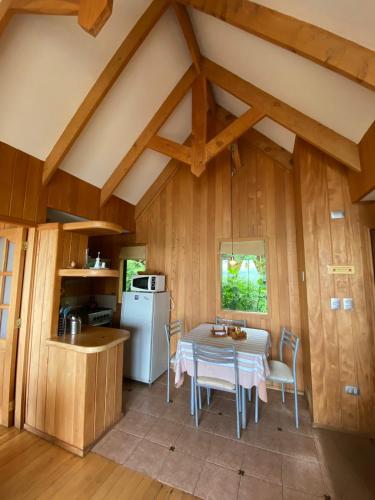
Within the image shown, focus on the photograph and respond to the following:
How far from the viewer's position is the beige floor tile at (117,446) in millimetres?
1890

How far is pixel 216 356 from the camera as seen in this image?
84.9 inches

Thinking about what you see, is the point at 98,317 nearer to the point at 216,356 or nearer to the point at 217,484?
the point at 216,356

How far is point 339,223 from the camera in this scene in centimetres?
235

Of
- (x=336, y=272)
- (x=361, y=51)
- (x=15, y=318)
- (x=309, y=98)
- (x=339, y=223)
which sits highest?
(x=309, y=98)

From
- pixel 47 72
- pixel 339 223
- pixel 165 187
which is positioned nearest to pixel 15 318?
pixel 47 72

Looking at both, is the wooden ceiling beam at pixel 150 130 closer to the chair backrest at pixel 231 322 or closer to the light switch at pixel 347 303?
the chair backrest at pixel 231 322

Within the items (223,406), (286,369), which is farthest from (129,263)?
(286,369)

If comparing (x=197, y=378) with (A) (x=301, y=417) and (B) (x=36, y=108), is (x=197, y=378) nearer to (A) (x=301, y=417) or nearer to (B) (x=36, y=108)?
(A) (x=301, y=417)

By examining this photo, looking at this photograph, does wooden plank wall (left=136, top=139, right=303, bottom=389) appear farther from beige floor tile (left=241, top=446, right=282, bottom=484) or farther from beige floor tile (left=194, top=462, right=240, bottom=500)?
beige floor tile (left=194, top=462, right=240, bottom=500)

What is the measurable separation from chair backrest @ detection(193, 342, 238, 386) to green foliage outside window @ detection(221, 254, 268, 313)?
128 centimetres

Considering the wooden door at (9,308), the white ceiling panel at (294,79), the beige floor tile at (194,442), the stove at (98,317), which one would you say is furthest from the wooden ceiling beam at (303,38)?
the stove at (98,317)

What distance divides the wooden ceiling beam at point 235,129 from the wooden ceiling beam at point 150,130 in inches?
36.8

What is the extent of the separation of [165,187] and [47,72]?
2.36m

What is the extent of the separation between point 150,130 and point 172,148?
0.48m
